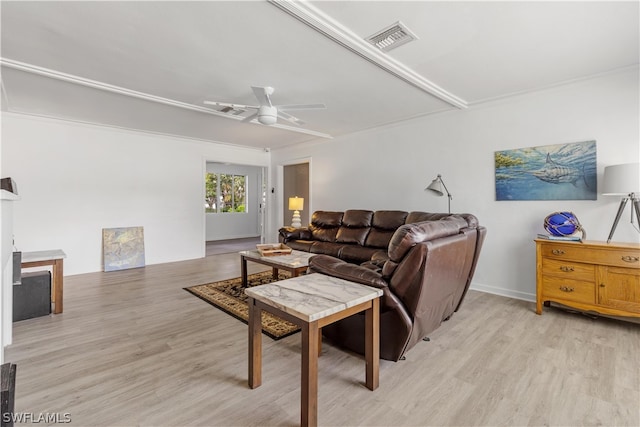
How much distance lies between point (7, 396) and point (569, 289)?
12.9 ft

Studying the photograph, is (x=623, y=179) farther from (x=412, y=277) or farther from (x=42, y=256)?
(x=42, y=256)

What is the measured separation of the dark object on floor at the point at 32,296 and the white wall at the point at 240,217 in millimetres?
5421

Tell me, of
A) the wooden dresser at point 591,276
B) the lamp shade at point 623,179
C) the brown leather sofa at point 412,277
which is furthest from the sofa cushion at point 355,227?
the lamp shade at point 623,179

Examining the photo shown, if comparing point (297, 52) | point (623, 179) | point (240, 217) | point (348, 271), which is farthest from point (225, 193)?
point (623, 179)

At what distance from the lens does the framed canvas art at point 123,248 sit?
499cm

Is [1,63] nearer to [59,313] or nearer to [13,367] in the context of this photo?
[59,313]

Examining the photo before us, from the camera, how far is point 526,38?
2.40m

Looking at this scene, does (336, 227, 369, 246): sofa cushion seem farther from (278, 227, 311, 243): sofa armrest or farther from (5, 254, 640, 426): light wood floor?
(5, 254, 640, 426): light wood floor

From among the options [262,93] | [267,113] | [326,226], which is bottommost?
[326,226]

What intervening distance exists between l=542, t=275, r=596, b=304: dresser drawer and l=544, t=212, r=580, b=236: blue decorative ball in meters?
0.48

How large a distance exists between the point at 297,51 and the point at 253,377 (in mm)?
2536

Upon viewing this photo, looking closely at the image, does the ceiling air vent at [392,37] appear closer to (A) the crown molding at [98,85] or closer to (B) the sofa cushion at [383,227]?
(B) the sofa cushion at [383,227]

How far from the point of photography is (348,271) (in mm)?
2082

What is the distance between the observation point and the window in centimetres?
862
